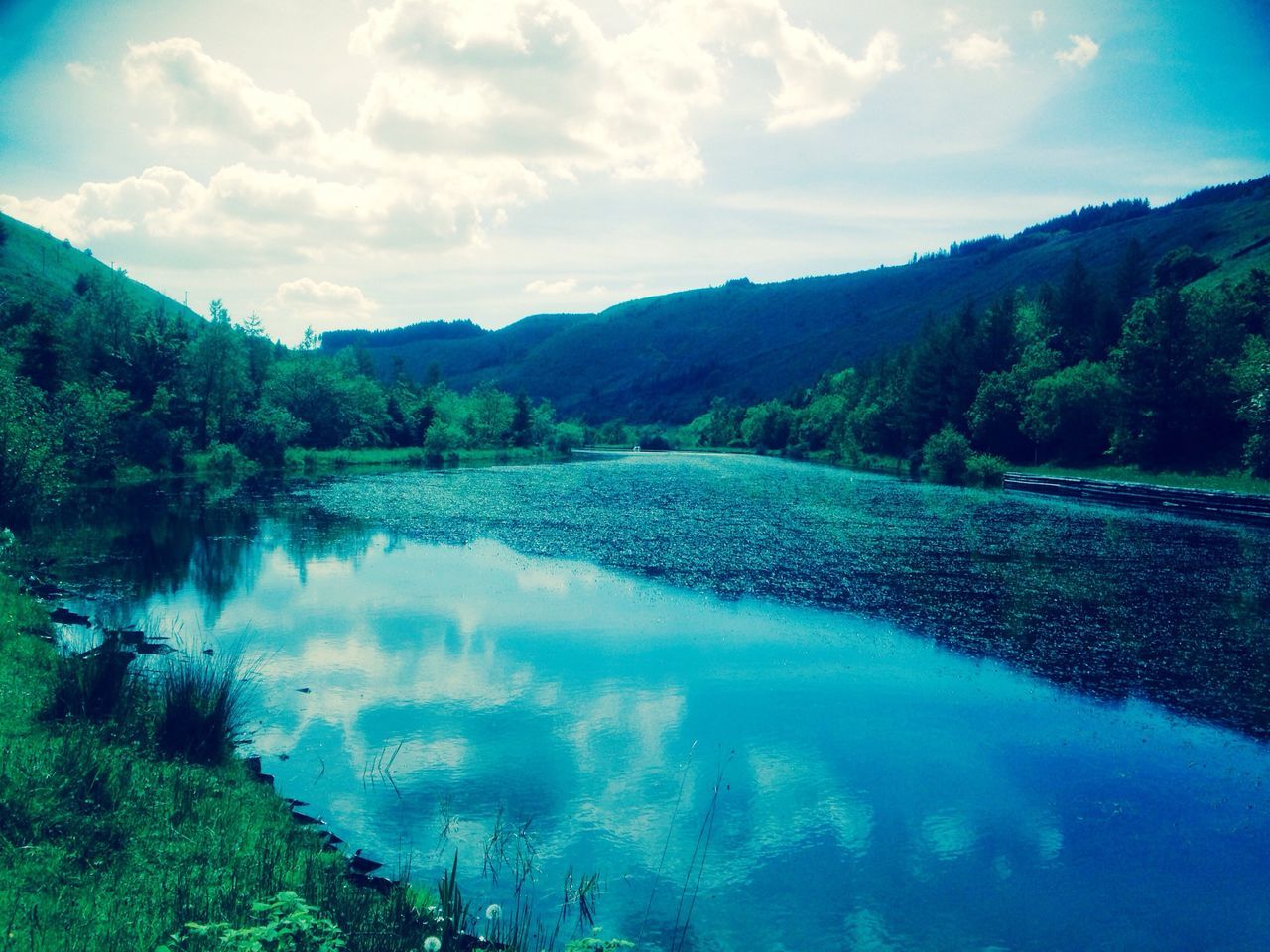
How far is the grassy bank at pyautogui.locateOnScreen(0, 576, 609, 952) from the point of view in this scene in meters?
6.04

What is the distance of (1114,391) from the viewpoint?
65.8m

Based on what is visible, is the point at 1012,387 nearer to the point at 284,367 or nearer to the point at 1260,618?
the point at 1260,618

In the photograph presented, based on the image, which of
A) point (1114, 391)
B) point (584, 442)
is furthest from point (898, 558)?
point (584, 442)

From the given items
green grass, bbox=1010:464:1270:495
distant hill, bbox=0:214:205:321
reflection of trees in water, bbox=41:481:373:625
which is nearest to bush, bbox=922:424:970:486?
green grass, bbox=1010:464:1270:495

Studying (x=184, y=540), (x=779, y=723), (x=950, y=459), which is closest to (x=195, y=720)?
(x=779, y=723)

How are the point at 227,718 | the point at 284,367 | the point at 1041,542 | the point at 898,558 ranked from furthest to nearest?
the point at 284,367, the point at 1041,542, the point at 898,558, the point at 227,718

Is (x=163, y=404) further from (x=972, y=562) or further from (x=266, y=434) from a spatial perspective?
(x=972, y=562)

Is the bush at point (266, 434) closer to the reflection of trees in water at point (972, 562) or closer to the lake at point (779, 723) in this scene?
the reflection of trees in water at point (972, 562)

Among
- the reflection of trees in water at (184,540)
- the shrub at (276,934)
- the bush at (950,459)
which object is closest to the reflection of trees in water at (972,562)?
the reflection of trees in water at (184,540)

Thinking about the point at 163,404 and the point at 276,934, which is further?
the point at 163,404

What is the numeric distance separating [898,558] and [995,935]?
74.0 feet

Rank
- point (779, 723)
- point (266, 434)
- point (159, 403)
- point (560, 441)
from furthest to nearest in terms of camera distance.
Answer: point (560, 441), point (266, 434), point (159, 403), point (779, 723)

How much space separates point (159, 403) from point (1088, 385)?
76.7m

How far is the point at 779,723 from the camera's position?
13.9 meters
